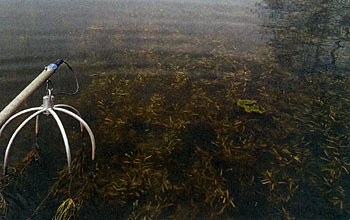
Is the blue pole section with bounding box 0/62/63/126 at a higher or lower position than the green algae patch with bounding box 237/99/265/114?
higher

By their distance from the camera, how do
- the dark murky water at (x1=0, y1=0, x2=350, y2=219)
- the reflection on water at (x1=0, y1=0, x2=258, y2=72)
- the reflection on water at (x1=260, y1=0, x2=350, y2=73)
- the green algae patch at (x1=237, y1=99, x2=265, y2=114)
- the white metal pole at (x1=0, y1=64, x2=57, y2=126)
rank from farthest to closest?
the reflection on water at (x1=260, y1=0, x2=350, y2=73) < the reflection on water at (x1=0, y1=0, x2=258, y2=72) < the dark murky water at (x1=0, y1=0, x2=350, y2=219) < the green algae patch at (x1=237, y1=99, x2=265, y2=114) < the white metal pole at (x1=0, y1=64, x2=57, y2=126)

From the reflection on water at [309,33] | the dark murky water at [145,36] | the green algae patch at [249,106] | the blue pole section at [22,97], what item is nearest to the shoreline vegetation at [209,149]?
the green algae patch at [249,106]

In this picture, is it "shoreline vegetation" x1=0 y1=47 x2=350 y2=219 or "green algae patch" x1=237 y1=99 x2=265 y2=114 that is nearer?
"shoreline vegetation" x1=0 y1=47 x2=350 y2=219

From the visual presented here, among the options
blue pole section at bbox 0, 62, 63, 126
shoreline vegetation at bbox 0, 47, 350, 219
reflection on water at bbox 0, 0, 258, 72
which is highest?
reflection on water at bbox 0, 0, 258, 72

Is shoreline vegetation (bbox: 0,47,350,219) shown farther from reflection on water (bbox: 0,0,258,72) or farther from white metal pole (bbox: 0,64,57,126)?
reflection on water (bbox: 0,0,258,72)

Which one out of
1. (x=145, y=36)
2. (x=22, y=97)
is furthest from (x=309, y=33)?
(x=22, y=97)

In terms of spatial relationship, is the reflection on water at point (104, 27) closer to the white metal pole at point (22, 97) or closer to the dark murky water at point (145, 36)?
the dark murky water at point (145, 36)

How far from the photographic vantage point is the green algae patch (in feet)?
15.5

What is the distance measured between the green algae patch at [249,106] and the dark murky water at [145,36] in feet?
6.09

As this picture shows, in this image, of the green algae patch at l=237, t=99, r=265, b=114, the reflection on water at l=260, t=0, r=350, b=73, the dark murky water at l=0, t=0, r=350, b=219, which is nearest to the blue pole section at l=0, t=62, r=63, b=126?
the dark murky water at l=0, t=0, r=350, b=219

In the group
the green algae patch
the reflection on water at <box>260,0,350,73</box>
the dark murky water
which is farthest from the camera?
the reflection on water at <box>260,0,350,73</box>

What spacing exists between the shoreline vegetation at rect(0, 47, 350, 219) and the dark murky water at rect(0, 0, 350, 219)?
51cm

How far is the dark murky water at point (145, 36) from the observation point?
5547mm

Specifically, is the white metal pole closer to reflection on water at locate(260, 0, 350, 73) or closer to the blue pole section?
the blue pole section
